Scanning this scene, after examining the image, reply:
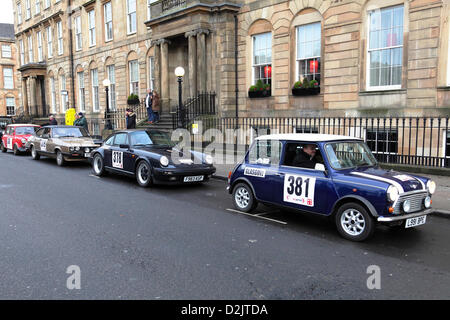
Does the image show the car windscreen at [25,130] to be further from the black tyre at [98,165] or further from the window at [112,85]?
the window at [112,85]

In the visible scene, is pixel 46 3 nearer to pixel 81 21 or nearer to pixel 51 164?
pixel 81 21

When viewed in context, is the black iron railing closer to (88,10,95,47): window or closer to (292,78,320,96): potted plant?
(292,78,320,96): potted plant

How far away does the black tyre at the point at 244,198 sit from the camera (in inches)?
296

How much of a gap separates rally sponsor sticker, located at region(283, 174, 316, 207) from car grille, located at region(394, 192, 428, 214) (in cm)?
130

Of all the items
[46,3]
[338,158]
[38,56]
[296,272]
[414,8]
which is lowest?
[296,272]

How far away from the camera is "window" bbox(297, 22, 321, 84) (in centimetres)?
1605

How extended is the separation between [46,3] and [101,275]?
3858cm

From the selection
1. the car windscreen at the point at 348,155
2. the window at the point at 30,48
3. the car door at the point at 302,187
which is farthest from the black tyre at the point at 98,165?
the window at the point at 30,48

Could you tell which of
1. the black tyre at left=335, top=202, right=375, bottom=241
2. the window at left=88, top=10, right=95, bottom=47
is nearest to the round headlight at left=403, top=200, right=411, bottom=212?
the black tyre at left=335, top=202, right=375, bottom=241

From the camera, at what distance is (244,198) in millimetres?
7711

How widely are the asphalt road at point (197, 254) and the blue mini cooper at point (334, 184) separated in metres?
0.38

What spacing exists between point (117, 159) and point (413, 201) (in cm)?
814

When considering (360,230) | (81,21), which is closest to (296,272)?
(360,230)

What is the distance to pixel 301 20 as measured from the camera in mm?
16297
